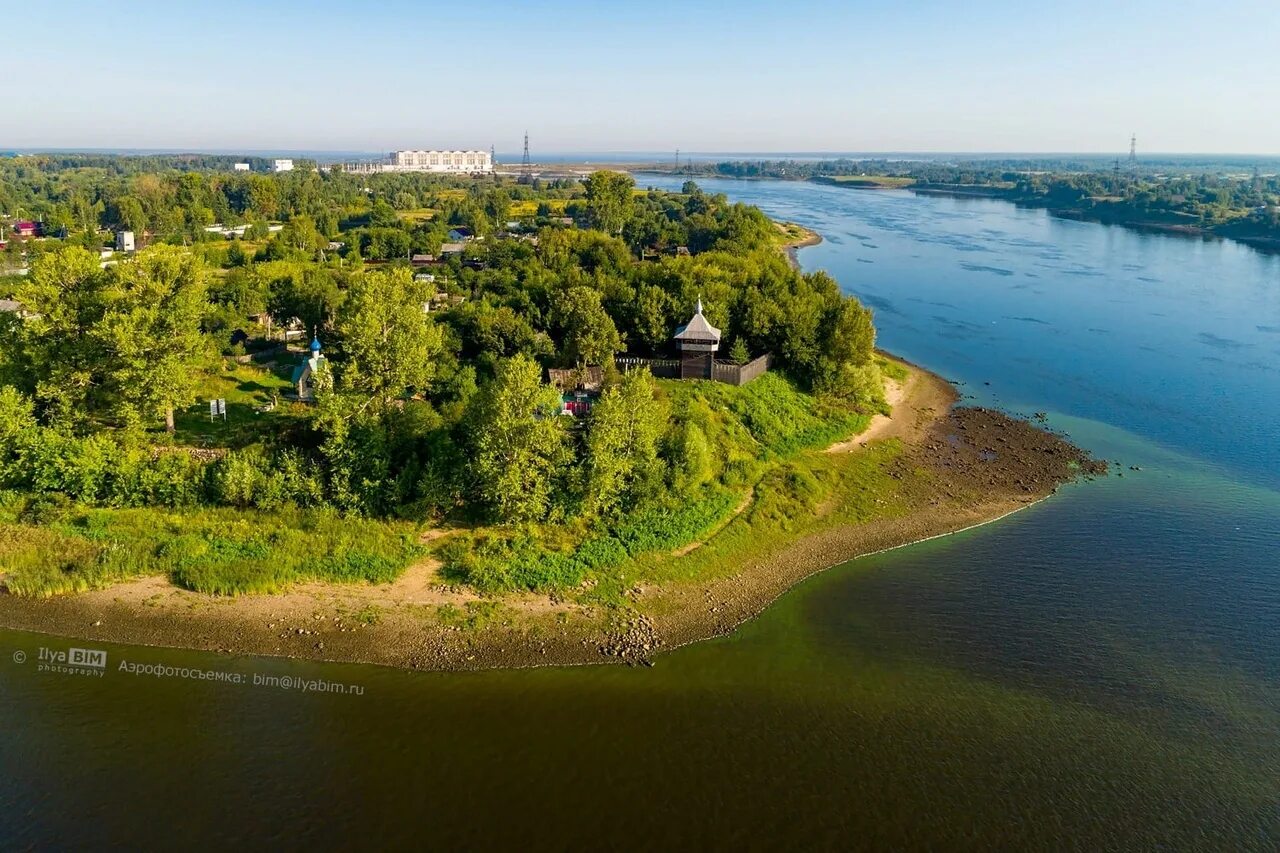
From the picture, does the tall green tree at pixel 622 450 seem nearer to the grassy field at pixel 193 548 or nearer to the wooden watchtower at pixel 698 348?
the grassy field at pixel 193 548

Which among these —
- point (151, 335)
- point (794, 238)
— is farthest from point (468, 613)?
point (794, 238)

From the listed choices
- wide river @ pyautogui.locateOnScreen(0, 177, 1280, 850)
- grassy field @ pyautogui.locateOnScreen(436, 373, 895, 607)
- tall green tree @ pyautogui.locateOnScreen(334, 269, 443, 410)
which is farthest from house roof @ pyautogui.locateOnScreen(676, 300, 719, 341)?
wide river @ pyautogui.locateOnScreen(0, 177, 1280, 850)

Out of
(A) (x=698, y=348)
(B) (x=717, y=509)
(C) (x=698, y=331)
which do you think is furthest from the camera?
(A) (x=698, y=348)

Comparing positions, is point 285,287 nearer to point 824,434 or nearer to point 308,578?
point 308,578

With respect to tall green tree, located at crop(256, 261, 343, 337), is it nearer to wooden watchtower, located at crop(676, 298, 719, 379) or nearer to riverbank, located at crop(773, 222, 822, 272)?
wooden watchtower, located at crop(676, 298, 719, 379)

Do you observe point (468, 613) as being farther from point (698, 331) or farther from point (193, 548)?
point (698, 331)

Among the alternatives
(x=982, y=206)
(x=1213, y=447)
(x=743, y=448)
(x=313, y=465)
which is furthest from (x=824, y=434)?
(x=982, y=206)
